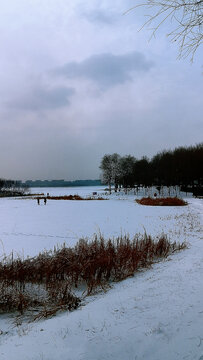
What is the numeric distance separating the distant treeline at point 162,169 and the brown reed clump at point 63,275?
38853 millimetres

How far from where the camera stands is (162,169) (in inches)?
1923

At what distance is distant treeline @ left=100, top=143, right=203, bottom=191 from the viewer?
143ft

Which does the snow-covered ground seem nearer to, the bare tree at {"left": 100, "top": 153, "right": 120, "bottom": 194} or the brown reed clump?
the brown reed clump

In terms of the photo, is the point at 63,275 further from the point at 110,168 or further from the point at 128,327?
the point at 110,168

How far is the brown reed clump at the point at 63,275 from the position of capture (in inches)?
185

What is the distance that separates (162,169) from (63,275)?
4477 centimetres

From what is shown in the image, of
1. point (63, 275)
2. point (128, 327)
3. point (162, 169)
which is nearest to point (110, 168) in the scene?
point (162, 169)

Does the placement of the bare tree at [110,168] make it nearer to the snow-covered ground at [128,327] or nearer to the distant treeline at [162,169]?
the distant treeline at [162,169]

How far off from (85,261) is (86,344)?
3.27 meters

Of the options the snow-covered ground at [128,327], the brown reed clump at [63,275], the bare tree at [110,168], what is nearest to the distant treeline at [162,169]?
the bare tree at [110,168]

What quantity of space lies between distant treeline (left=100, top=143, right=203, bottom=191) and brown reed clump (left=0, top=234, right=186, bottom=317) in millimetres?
38853

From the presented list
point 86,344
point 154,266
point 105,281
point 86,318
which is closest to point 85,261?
point 105,281

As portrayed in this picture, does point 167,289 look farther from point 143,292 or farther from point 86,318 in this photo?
point 86,318

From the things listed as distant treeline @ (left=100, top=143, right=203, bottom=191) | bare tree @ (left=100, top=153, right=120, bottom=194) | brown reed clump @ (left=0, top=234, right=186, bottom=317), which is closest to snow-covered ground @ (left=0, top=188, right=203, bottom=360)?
brown reed clump @ (left=0, top=234, right=186, bottom=317)
